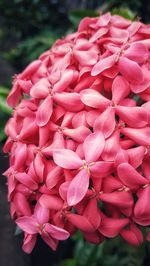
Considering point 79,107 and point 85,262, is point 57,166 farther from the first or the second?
point 85,262

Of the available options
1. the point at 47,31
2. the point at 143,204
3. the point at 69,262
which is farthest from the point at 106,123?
the point at 47,31

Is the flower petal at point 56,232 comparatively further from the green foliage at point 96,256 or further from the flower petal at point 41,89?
the green foliage at point 96,256

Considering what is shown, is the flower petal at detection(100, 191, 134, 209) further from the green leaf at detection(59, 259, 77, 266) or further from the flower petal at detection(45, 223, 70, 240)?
the green leaf at detection(59, 259, 77, 266)

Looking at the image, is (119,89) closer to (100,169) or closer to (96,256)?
(100,169)

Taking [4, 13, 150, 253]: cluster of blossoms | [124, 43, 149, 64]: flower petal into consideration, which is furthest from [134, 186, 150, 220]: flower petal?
[124, 43, 149, 64]: flower petal

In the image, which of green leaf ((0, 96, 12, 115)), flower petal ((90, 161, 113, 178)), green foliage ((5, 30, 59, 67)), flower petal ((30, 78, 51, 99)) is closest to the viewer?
flower petal ((90, 161, 113, 178))

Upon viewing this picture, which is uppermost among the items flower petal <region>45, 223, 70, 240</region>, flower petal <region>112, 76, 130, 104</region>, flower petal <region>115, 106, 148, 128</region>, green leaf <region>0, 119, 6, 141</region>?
flower petal <region>112, 76, 130, 104</region>

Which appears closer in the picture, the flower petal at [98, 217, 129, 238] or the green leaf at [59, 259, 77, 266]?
the flower petal at [98, 217, 129, 238]
